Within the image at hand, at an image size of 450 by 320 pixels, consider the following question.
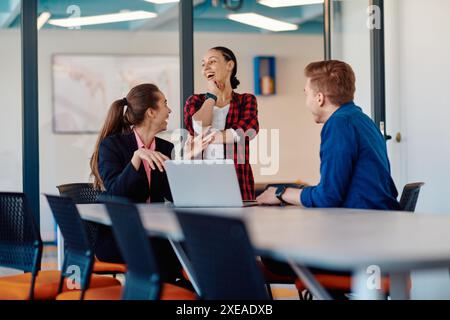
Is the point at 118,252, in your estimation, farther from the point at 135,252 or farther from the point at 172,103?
the point at 172,103

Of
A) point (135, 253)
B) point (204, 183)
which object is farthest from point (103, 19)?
point (135, 253)

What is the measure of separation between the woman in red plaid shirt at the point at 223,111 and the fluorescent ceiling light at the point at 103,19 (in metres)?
1.32

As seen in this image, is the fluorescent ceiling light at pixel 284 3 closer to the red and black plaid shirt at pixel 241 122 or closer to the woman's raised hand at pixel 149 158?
the red and black plaid shirt at pixel 241 122

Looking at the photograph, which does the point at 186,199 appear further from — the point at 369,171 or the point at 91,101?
the point at 91,101

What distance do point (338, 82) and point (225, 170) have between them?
643mm

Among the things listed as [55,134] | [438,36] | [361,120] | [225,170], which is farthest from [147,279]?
[438,36]

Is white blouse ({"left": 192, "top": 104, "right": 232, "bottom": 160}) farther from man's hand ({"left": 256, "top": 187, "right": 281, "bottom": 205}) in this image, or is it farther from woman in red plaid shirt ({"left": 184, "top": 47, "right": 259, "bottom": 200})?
man's hand ({"left": 256, "top": 187, "right": 281, "bottom": 205})

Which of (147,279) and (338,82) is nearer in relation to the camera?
(147,279)

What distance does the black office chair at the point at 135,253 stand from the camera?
2428 millimetres

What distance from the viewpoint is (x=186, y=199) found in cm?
370

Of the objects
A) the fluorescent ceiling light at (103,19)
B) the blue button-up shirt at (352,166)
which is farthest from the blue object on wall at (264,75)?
the blue button-up shirt at (352,166)

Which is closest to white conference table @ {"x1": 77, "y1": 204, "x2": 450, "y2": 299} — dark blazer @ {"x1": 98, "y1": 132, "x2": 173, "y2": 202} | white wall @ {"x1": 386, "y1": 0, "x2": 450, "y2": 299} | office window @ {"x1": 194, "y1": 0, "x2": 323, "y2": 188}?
dark blazer @ {"x1": 98, "y1": 132, "x2": 173, "y2": 202}

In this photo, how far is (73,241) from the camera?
10.7 feet

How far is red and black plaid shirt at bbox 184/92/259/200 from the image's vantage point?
199 inches
